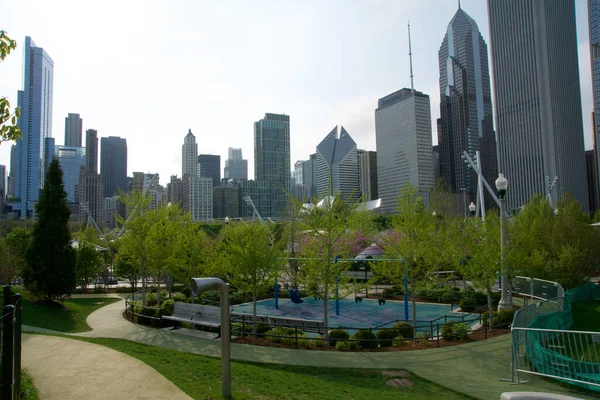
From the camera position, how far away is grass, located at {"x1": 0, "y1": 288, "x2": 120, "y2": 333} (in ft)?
54.3

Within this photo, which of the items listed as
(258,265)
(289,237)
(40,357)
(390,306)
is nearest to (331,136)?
(289,237)

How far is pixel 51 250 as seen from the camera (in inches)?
819

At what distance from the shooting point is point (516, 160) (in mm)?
145875

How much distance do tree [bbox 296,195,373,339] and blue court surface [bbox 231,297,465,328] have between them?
5620 mm

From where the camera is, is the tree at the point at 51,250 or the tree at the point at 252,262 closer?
the tree at the point at 252,262

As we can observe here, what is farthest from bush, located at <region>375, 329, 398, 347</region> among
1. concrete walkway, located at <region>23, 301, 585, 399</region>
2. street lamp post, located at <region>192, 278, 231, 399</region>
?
street lamp post, located at <region>192, 278, 231, 399</region>

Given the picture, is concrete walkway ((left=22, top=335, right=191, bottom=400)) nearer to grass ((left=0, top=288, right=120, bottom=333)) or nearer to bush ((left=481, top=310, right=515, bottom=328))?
grass ((left=0, top=288, right=120, bottom=333))

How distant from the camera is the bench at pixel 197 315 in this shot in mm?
14798

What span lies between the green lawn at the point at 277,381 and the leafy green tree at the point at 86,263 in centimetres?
1847

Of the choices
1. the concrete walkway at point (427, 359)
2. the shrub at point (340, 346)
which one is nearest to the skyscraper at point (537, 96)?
the concrete walkway at point (427, 359)

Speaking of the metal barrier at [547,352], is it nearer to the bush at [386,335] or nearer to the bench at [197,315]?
the bush at [386,335]

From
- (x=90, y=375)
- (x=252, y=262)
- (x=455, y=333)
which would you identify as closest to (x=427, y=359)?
(x=455, y=333)

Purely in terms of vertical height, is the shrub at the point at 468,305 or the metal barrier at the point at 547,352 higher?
the metal barrier at the point at 547,352

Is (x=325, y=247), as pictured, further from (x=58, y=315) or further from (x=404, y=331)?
(x=58, y=315)
